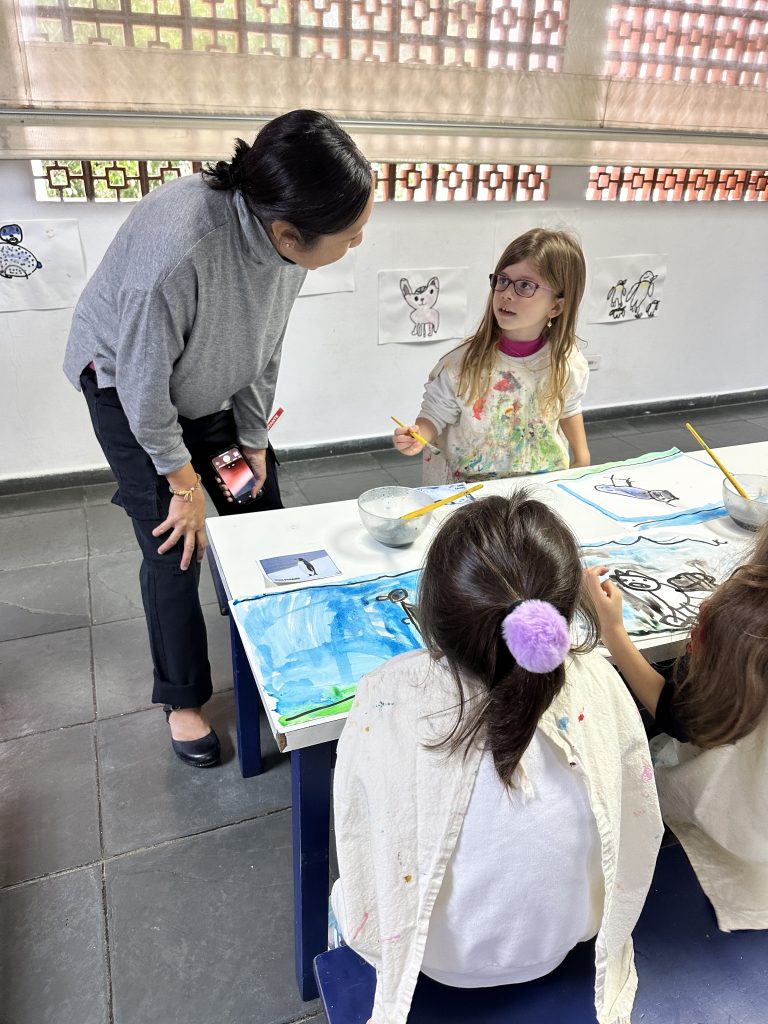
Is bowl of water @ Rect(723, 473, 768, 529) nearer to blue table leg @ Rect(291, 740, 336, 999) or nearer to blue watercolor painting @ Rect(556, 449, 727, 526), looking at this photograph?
blue watercolor painting @ Rect(556, 449, 727, 526)

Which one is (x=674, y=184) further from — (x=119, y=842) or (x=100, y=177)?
(x=119, y=842)

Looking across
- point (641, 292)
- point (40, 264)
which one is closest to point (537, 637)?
point (40, 264)

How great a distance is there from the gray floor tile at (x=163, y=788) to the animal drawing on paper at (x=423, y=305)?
1998 millimetres

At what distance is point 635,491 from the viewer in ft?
4.94

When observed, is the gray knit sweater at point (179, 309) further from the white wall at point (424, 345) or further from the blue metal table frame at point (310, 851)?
the white wall at point (424, 345)

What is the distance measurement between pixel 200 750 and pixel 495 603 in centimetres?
113

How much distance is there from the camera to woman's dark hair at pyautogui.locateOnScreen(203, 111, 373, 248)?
1.06 meters

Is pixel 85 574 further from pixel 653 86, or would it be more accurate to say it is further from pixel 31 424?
pixel 653 86

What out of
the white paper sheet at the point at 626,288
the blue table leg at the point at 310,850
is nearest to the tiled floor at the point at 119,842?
the blue table leg at the point at 310,850

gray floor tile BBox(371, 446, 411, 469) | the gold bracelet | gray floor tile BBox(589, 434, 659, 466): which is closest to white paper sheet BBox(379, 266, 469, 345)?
gray floor tile BBox(371, 446, 411, 469)

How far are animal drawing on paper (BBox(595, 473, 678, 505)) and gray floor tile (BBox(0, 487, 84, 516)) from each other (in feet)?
6.69

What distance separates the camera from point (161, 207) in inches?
45.6

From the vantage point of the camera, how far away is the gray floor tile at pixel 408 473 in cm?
302

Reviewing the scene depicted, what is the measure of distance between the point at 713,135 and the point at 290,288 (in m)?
2.72
